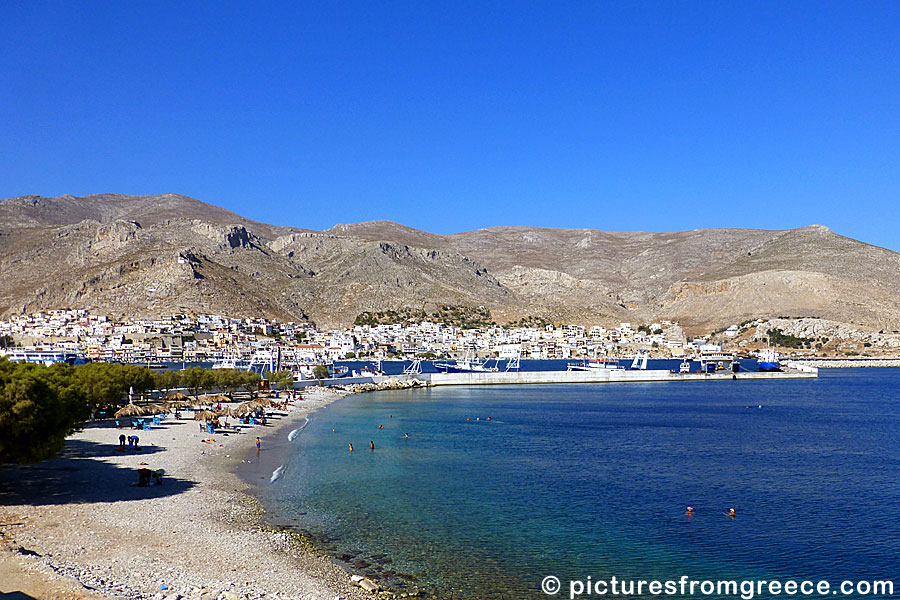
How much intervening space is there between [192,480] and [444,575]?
15.2 m

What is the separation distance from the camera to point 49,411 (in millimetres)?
24234

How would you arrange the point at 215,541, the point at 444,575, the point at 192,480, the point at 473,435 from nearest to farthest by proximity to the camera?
the point at 444,575 < the point at 215,541 < the point at 192,480 < the point at 473,435

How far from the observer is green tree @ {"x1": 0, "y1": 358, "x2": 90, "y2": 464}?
22.6 meters

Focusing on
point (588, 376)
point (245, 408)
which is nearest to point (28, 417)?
point (245, 408)

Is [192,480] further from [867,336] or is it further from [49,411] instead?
[867,336]

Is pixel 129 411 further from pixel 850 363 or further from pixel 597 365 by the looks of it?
pixel 850 363

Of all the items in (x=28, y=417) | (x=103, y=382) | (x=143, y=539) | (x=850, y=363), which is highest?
(x=850, y=363)

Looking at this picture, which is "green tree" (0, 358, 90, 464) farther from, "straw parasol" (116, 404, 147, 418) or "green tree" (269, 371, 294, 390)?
"green tree" (269, 371, 294, 390)

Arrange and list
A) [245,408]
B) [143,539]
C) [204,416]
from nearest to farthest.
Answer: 1. [143,539]
2. [204,416]
3. [245,408]

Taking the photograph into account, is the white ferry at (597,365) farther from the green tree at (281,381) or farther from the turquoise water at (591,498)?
the turquoise water at (591,498)

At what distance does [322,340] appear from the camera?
172m

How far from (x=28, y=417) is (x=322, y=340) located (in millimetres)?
149952

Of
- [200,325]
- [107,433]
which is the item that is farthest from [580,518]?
[200,325]

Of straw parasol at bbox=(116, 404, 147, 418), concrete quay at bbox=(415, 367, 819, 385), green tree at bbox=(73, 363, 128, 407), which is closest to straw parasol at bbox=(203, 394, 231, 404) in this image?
green tree at bbox=(73, 363, 128, 407)
